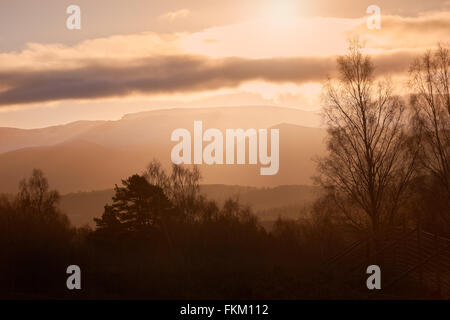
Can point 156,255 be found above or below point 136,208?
below

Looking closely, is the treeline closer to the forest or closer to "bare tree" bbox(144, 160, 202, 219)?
the forest

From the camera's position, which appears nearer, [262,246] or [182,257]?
[182,257]

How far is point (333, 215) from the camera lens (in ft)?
107

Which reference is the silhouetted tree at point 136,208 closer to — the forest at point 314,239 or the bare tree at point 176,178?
the forest at point 314,239

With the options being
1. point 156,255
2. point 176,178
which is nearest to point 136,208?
point 156,255

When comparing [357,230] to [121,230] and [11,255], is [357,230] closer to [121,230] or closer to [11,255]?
[121,230]

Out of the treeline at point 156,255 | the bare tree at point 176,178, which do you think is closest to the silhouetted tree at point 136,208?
the treeline at point 156,255

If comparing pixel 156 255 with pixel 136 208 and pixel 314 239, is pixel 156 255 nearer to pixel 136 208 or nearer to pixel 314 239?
pixel 136 208

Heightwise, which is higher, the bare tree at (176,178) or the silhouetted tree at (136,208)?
the bare tree at (176,178)

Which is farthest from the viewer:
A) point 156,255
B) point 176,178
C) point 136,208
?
point 176,178

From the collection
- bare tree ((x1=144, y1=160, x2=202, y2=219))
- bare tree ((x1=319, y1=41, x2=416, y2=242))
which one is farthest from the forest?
bare tree ((x1=144, y1=160, x2=202, y2=219))

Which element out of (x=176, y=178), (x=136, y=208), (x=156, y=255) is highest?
(x=176, y=178)
